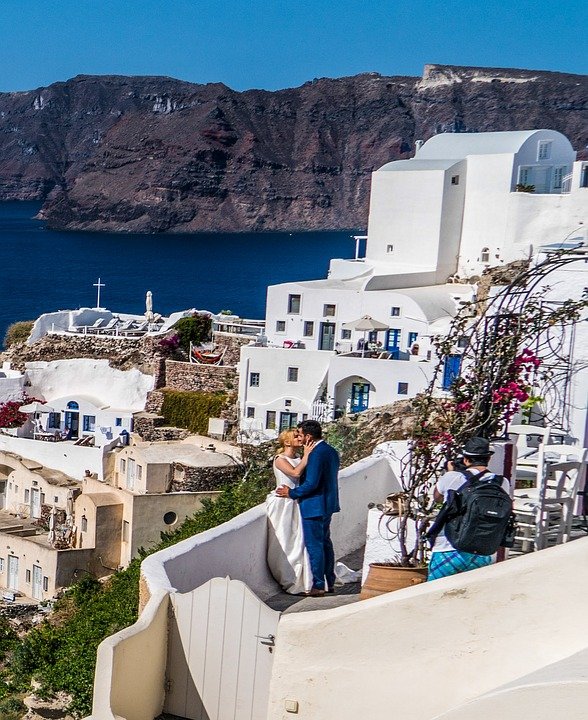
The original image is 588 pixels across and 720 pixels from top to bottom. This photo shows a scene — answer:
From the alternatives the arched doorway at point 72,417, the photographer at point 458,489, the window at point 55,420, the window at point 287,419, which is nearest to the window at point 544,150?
the window at point 287,419

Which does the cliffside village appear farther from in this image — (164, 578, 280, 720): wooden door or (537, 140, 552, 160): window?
(164, 578, 280, 720): wooden door

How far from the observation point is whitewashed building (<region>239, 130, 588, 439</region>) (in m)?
31.0

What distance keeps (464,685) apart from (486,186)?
35666mm

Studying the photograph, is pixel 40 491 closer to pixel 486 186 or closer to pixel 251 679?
pixel 486 186

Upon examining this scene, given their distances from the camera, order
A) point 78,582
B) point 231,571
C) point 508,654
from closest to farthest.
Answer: point 508,654 → point 231,571 → point 78,582

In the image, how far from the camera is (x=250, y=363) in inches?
1270

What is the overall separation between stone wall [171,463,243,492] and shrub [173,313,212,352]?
34.8 feet

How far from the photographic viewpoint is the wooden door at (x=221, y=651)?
16.5ft

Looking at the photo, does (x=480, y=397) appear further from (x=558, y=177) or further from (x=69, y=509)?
(x=558, y=177)

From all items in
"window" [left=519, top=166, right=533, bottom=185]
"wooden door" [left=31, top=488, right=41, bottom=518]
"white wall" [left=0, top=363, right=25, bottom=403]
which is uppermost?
"window" [left=519, top=166, right=533, bottom=185]

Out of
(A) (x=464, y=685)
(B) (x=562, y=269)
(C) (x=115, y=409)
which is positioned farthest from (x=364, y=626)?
(C) (x=115, y=409)

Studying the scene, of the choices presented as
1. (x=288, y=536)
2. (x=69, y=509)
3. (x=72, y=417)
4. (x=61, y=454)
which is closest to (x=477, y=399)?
(x=288, y=536)

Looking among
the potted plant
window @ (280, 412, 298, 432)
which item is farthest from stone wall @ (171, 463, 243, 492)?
the potted plant

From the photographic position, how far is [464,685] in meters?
4.36
